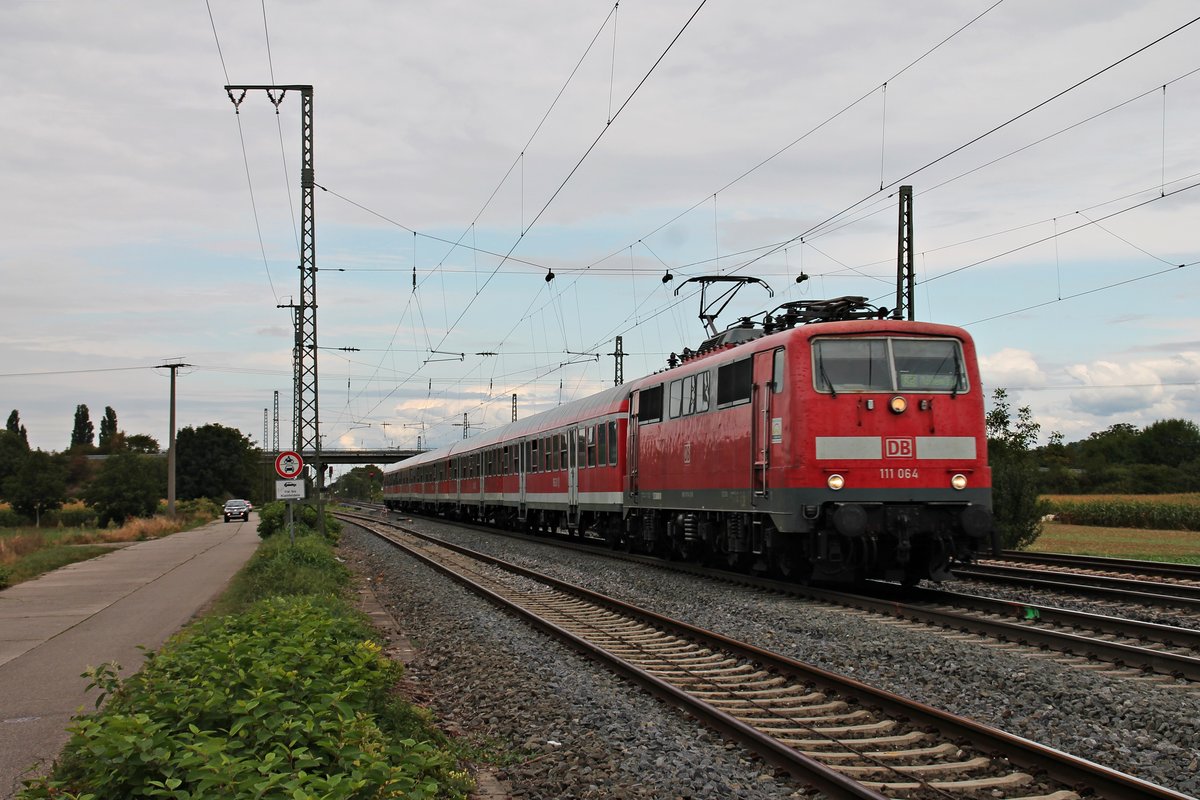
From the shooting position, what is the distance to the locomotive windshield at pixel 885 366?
14.0 meters

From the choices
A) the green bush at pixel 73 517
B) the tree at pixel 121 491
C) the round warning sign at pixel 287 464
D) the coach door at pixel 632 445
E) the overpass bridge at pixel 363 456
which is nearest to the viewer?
the round warning sign at pixel 287 464

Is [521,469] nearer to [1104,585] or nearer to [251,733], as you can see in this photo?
[1104,585]

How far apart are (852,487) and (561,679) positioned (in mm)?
5793

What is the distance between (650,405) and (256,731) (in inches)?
622

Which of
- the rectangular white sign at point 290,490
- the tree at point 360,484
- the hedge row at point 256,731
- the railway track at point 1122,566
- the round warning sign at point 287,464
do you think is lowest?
the tree at point 360,484

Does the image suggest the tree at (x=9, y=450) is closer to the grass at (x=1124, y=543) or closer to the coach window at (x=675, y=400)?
the grass at (x=1124, y=543)

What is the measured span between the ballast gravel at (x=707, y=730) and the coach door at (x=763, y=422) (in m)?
1.82

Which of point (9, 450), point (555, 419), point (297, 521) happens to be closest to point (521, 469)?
point (555, 419)

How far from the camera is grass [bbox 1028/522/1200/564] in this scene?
25547mm

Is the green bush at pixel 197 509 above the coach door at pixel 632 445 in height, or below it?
below

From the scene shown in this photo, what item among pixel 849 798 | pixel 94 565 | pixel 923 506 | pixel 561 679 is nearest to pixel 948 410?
pixel 923 506

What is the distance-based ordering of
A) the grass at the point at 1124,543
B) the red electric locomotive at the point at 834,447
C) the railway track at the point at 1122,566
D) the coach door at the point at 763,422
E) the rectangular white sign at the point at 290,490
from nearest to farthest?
the red electric locomotive at the point at 834,447 → the coach door at the point at 763,422 → the railway track at the point at 1122,566 → the rectangular white sign at the point at 290,490 → the grass at the point at 1124,543

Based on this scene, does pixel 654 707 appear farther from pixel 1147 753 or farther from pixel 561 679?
pixel 1147 753

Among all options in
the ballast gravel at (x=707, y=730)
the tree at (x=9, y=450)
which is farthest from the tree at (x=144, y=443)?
the ballast gravel at (x=707, y=730)
